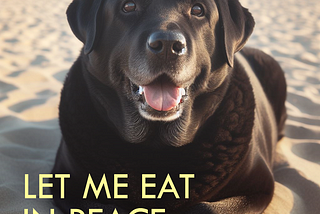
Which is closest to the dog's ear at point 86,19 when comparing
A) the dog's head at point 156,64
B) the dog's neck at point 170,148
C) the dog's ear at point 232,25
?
the dog's head at point 156,64

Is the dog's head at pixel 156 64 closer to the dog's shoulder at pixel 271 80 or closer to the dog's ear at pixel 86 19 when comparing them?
the dog's ear at pixel 86 19

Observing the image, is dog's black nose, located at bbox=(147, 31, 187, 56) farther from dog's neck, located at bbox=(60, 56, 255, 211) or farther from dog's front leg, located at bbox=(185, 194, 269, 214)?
dog's front leg, located at bbox=(185, 194, 269, 214)

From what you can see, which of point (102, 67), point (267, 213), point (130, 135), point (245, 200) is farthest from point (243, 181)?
point (102, 67)

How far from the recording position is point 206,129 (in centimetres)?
211

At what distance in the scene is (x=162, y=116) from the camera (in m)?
1.91

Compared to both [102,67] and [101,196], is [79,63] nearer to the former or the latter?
[102,67]

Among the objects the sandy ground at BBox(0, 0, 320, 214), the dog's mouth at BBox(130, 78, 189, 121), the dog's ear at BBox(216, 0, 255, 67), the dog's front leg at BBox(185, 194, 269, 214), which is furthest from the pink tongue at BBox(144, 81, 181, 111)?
the sandy ground at BBox(0, 0, 320, 214)

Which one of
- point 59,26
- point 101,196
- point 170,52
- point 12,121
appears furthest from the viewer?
point 59,26

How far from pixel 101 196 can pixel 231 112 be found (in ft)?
2.61

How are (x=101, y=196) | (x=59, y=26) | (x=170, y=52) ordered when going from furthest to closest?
(x=59, y=26)
(x=101, y=196)
(x=170, y=52)

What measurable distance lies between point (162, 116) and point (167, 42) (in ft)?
1.23

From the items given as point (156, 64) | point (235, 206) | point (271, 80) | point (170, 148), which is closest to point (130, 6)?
point (156, 64)

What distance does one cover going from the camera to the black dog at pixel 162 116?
6.45ft

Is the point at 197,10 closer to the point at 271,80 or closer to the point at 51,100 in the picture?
the point at 271,80
